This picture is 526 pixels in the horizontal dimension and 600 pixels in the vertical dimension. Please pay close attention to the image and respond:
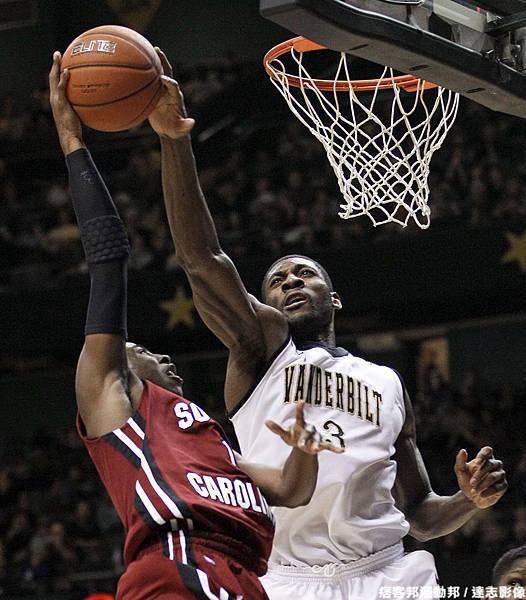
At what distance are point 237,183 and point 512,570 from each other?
9438 millimetres

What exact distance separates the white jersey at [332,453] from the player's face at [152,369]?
2.17 feet

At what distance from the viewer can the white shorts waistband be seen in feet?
13.4

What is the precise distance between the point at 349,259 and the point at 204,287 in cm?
773

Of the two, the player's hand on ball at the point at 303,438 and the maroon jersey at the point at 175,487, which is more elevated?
the player's hand on ball at the point at 303,438

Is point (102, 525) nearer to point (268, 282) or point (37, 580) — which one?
point (37, 580)

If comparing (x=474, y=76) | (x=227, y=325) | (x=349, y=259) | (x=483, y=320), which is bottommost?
Answer: (x=483, y=320)

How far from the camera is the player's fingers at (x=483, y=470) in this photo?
4.04 metres

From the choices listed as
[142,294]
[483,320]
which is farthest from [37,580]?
[483,320]

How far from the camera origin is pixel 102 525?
1163 centimetres

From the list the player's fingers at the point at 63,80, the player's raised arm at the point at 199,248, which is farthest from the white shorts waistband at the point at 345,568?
the player's fingers at the point at 63,80

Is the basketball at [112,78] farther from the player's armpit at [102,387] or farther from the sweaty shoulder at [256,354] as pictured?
the sweaty shoulder at [256,354]

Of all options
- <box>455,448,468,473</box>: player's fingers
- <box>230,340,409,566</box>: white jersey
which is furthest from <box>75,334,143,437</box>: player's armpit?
<box>455,448,468,473</box>: player's fingers

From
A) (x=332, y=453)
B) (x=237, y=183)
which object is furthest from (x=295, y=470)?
(x=237, y=183)

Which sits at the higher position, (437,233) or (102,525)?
(437,233)
